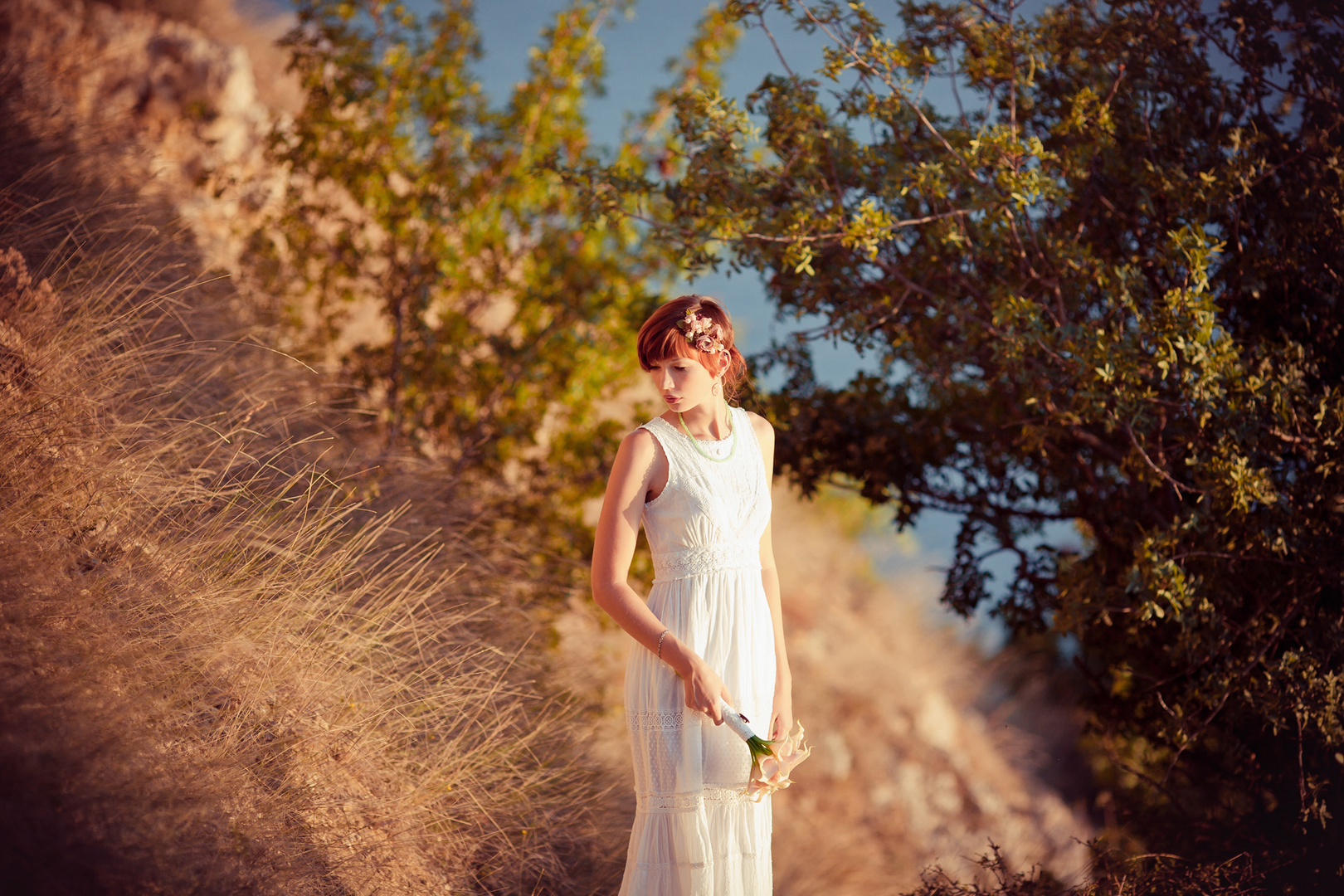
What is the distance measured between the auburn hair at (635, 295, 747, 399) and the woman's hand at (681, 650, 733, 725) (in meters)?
0.68

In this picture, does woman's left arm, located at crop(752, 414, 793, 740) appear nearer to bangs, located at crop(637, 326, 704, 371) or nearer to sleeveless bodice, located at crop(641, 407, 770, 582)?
sleeveless bodice, located at crop(641, 407, 770, 582)

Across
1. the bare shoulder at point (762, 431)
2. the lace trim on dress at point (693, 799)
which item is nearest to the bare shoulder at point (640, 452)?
the bare shoulder at point (762, 431)

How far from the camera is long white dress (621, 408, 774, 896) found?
1954 millimetres

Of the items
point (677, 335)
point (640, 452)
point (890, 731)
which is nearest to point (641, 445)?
point (640, 452)

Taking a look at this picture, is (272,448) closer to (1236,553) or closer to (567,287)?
(567,287)

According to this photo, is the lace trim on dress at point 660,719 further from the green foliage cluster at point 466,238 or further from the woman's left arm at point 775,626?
the green foliage cluster at point 466,238

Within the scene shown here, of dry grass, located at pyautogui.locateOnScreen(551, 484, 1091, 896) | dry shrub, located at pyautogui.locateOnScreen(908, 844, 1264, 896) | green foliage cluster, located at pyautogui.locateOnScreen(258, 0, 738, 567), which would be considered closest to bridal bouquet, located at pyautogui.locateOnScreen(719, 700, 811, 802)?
dry shrub, located at pyautogui.locateOnScreen(908, 844, 1264, 896)

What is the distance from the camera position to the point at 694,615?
80.0 inches

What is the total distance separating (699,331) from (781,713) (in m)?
0.93

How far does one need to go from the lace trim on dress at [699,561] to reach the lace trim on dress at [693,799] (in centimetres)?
47

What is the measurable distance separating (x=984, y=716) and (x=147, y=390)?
8813 mm

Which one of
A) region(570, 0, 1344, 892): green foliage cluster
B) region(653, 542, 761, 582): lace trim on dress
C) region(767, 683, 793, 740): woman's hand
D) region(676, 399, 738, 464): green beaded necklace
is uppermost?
region(570, 0, 1344, 892): green foliage cluster

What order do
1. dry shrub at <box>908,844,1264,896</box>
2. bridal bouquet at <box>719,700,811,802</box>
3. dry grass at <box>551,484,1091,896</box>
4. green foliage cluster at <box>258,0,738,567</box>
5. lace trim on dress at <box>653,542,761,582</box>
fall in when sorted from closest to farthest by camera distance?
bridal bouquet at <box>719,700,811,802</box> < lace trim on dress at <box>653,542,761,582</box> < dry shrub at <box>908,844,1264,896</box> < green foliage cluster at <box>258,0,738,567</box> < dry grass at <box>551,484,1091,896</box>

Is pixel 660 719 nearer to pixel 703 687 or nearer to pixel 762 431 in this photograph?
pixel 703 687
